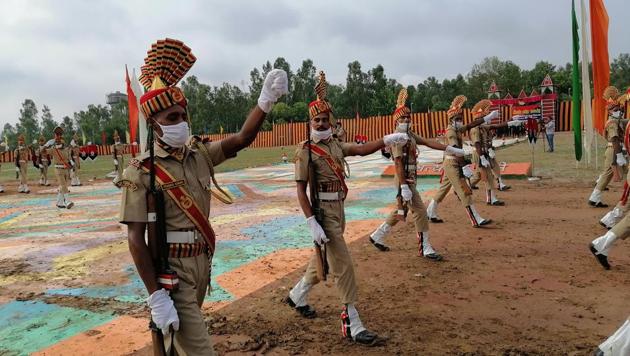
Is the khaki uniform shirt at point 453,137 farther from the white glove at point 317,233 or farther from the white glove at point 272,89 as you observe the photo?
the white glove at point 272,89

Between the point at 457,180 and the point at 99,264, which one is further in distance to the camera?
the point at 457,180

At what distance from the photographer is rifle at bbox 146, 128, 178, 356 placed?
301cm

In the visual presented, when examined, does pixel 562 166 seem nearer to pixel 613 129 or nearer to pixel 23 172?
pixel 613 129

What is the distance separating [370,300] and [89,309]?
3325 millimetres

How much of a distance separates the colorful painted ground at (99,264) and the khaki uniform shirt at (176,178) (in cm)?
217

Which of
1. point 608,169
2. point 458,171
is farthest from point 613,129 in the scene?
point 458,171

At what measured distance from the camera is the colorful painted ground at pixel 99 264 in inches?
197

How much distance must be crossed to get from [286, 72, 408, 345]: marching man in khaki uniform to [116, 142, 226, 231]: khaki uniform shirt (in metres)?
→ 1.58

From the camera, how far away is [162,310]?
289cm

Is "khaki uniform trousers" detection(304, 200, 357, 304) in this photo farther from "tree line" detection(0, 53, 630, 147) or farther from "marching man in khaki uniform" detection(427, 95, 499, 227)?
"tree line" detection(0, 53, 630, 147)

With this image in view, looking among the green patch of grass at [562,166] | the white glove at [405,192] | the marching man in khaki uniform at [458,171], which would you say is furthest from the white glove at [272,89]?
the green patch of grass at [562,166]

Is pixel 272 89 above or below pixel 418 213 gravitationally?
above

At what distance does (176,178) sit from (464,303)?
374cm

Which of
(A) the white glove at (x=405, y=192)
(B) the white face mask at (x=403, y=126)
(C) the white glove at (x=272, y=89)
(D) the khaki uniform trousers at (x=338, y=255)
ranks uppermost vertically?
(C) the white glove at (x=272, y=89)
